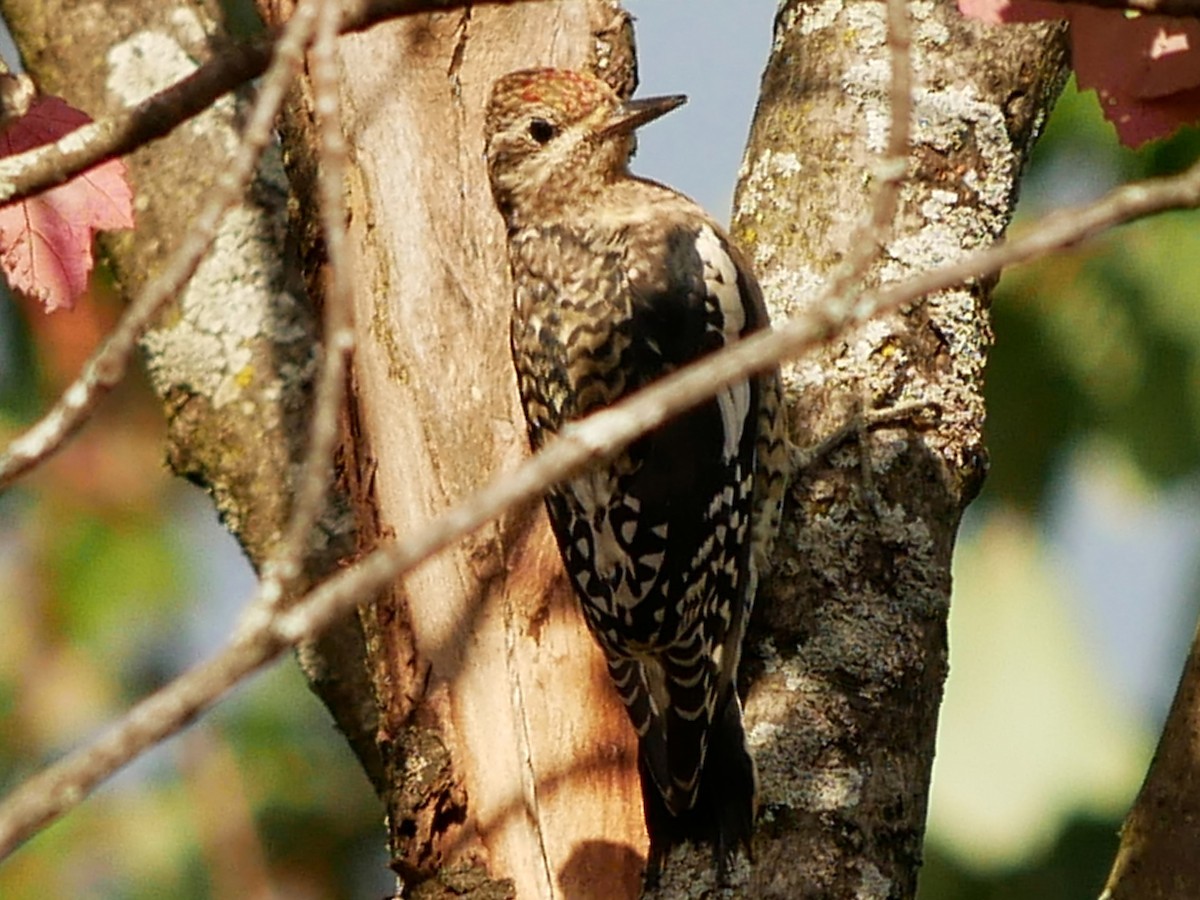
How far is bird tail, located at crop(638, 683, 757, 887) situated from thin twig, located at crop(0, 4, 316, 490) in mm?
1458

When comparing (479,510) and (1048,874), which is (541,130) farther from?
(1048,874)

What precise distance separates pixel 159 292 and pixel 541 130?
7.46 feet

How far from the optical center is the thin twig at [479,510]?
1.21 m

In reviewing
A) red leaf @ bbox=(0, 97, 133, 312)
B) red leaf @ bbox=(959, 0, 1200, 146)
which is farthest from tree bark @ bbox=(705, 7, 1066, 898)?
red leaf @ bbox=(0, 97, 133, 312)

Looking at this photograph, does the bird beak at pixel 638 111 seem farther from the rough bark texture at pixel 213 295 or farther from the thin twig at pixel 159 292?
the thin twig at pixel 159 292

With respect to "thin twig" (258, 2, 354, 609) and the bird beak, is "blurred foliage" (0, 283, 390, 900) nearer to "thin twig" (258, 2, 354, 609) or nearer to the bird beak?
the bird beak

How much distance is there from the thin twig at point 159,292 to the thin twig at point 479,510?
24 cm

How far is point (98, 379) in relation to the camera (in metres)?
1.45

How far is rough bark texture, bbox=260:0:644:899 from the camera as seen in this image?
3031mm

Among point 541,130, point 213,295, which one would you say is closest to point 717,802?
point 541,130

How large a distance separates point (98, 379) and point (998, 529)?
4.60 m

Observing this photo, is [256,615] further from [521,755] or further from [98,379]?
[521,755]

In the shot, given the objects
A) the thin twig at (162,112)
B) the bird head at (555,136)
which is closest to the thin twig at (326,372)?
Result: the thin twig at (162,112)

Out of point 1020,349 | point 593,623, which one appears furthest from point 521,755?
point 1020,349
